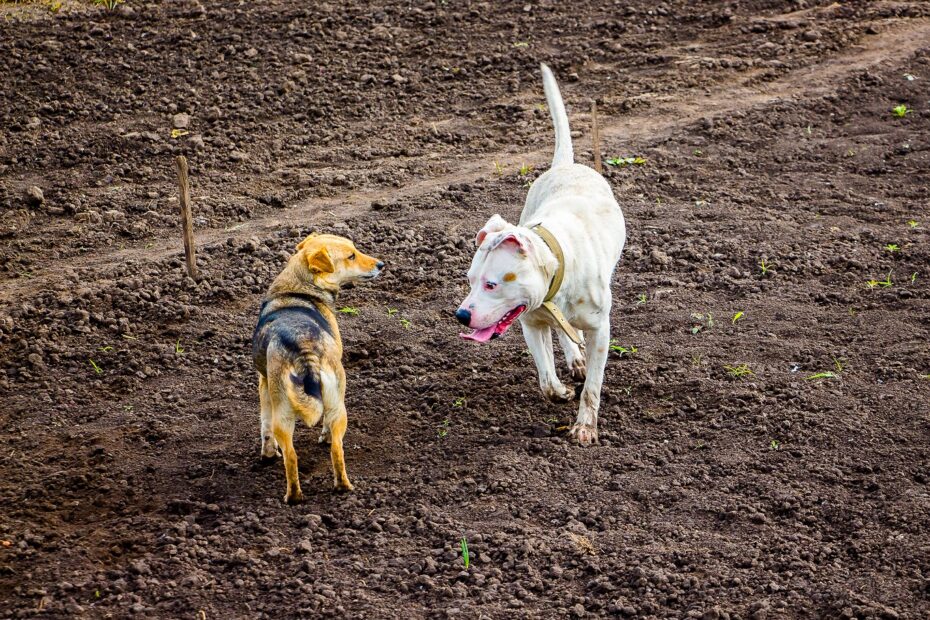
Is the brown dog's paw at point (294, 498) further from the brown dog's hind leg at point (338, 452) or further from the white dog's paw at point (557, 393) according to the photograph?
the white dog's paw at point (557, 393)

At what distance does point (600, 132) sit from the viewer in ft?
40.5

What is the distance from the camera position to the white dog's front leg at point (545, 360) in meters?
7.09

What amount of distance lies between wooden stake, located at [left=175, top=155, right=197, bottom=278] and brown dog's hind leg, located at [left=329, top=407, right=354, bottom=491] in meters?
3.38

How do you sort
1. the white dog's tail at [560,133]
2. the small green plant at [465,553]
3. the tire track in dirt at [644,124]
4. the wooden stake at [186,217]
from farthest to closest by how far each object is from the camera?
the tire track in dirt at [644,124] → the wooden stake at [186,217] → the white dog's tail at [560,133] → the small green plant at [465,553]

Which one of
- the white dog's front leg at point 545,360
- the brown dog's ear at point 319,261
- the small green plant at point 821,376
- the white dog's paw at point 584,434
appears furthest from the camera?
the small green plant at point 821,376

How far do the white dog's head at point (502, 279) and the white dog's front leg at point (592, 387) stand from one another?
34.7 inches

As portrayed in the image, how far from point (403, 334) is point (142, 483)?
2664 millimetres

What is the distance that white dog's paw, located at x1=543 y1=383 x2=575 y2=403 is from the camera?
290 inches

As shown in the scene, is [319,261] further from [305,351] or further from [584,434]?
[584,434]

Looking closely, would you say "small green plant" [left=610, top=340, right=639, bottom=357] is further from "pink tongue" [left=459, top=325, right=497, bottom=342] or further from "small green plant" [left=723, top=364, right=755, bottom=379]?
"pink tongue" [left=459, top=325, right=497, bottom=342]

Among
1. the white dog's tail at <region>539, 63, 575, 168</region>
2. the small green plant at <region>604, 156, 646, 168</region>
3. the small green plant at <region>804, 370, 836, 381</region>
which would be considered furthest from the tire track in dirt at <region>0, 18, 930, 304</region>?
the small green plant at <region>804, 370, 836, 381</region>

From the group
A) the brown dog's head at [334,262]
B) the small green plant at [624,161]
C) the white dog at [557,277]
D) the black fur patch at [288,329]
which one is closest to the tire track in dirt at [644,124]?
the small green plant at [624,161]

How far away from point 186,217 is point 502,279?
3865 millimetres

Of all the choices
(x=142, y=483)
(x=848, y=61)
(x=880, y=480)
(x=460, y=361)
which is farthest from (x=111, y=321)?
(x=848, y=61)
